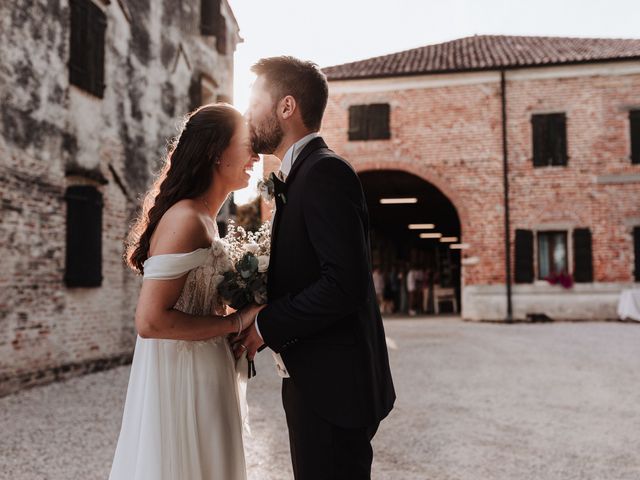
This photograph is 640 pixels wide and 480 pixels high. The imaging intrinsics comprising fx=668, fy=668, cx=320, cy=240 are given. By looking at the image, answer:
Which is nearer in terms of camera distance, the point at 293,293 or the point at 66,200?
the point at 293,293

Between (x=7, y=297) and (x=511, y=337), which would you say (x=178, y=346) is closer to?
(x=7, y=297)

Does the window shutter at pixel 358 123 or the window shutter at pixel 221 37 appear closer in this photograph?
the window shutter at pixel 221 37

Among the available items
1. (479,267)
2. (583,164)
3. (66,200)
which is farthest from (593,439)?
(583,164)

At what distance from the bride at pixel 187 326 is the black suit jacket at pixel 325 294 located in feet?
0.94

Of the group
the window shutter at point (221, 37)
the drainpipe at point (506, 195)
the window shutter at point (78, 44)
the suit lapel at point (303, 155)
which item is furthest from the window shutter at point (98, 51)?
the drainpipe at point (506, 195)

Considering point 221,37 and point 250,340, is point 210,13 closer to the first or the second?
point 221,37

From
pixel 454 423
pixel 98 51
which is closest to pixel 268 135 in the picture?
pixel 454 423

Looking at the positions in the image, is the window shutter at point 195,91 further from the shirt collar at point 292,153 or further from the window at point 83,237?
the shirt collar at point 292,153

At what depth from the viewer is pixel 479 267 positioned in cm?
1984

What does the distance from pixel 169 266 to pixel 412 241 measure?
32482 millimetres

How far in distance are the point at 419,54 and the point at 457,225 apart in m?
8.74

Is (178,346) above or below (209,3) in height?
below

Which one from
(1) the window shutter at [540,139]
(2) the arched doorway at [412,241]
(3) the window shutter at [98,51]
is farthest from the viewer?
(2) the arched doorway at [412,241]

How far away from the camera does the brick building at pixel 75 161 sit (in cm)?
818
